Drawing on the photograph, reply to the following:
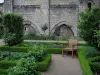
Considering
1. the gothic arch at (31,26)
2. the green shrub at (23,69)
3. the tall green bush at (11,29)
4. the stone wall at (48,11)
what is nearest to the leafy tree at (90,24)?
the tall green bush at (11,29)

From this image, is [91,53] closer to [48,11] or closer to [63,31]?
[63,31]

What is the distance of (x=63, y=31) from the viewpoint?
96.9 feet

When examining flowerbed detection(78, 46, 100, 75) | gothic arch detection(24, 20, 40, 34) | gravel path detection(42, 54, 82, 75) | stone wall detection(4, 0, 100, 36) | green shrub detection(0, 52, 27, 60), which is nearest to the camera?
flowerbed detection(78, 46, 100, 75)

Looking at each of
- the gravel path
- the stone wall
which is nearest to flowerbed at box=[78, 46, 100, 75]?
the gravel path

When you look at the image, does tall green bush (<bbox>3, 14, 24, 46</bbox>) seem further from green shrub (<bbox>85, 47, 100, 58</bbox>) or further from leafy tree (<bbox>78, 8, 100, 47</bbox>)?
green shrub (<bbox>85, 47, 100, 58</bbox>)

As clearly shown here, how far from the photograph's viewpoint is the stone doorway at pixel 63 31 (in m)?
29.3

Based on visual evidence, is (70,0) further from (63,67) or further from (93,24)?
(63,67)

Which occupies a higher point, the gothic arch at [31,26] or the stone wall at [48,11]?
the stone wall at [48,11]

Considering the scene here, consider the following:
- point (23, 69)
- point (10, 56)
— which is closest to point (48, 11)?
point (10, 56)

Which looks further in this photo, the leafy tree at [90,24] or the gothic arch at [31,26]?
A: the gothic arch at [31,26]

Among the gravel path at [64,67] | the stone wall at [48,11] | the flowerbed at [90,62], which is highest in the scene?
the stone wall at [48,11]

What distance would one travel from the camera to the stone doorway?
2930 cm

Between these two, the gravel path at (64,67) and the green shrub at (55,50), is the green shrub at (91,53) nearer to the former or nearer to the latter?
the gravel path at (64,67)

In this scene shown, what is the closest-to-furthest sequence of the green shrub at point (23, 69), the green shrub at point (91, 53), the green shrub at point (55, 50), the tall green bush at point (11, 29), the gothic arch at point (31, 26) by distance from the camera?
1. the green shrub at point (23, 69)
2. the green shrub at point (91, 53)
3. the green shrub at point (55, 50)
4. the tall green bush at point (11, 29)
5. the gothic arch at point (31, 26)
